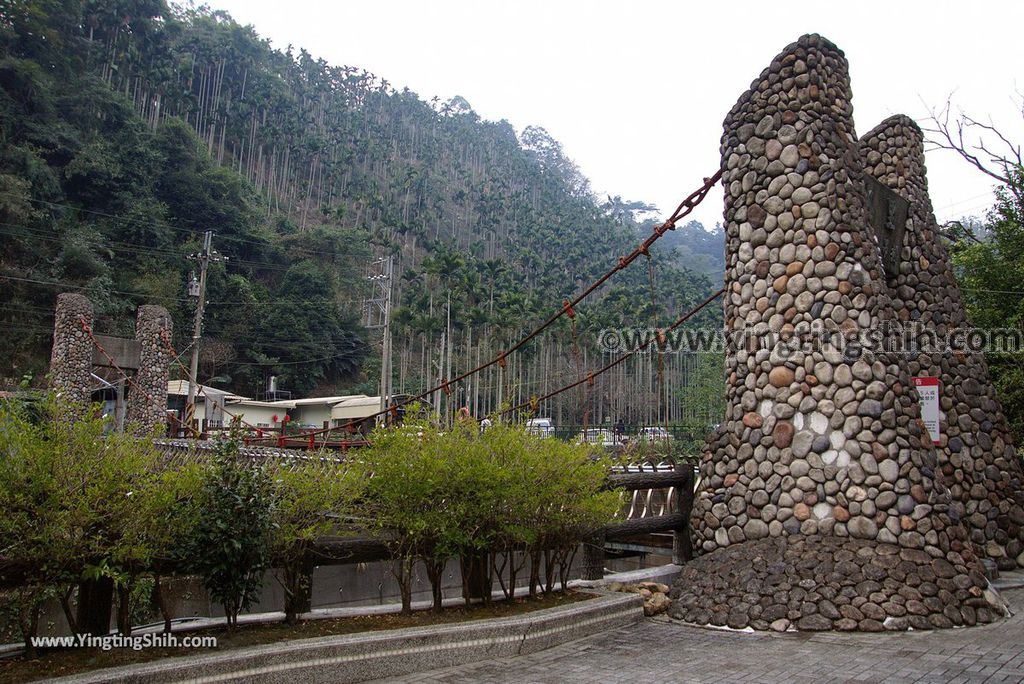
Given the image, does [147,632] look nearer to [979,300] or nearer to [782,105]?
[782,105]

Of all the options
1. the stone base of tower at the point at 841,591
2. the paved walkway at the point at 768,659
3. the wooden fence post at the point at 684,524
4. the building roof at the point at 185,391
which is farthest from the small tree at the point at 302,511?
the building roof at the point at 185,391

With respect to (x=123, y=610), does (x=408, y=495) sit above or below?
above

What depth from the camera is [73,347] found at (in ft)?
64.3

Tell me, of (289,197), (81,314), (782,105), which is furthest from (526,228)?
(782,105)

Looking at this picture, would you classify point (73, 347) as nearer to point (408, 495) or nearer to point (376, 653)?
point (408, 495)

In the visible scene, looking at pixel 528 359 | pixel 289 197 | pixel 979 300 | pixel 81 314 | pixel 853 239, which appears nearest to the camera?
pixel 853 239

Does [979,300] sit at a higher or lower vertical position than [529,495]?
higher

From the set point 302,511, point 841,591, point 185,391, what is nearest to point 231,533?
point 302,511

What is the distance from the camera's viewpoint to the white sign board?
7332 mm

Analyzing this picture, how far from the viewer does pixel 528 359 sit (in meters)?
40.7

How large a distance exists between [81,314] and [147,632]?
18.5 m

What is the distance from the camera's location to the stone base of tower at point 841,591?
17.0ft

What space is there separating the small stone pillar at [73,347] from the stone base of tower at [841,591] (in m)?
18.4

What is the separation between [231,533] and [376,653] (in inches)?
39.6
